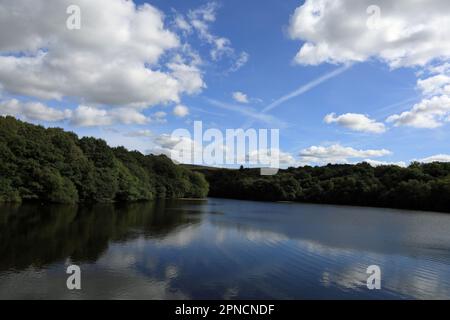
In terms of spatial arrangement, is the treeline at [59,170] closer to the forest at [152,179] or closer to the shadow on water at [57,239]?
the forest at [152,179]

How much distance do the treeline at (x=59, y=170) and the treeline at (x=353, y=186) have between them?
5780 cm

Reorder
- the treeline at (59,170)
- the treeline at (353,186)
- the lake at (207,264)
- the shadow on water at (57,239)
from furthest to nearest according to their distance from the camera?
the treeline at (353,186), the treeline at (59,170), the shadow on water at (57,239), the lake at (207,264)

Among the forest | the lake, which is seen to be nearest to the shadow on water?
the lake

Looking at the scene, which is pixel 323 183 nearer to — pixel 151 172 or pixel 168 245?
pixel 151 172

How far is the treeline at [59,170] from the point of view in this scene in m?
60.3

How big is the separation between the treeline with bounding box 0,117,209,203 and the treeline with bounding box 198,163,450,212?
190ft

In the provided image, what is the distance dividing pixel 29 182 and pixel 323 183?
97.7 m

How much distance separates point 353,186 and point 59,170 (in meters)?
87.9

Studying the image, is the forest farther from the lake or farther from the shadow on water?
the lake

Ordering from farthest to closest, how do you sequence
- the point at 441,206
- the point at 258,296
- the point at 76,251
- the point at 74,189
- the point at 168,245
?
the point at 441,206 < the point at 74,189 < the point at 168,245 < the point at 76,251 < the point at 258,296

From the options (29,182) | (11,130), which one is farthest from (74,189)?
(11,130)

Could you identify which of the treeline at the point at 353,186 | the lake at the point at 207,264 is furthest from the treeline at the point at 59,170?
the treeline at the point at 353,186
